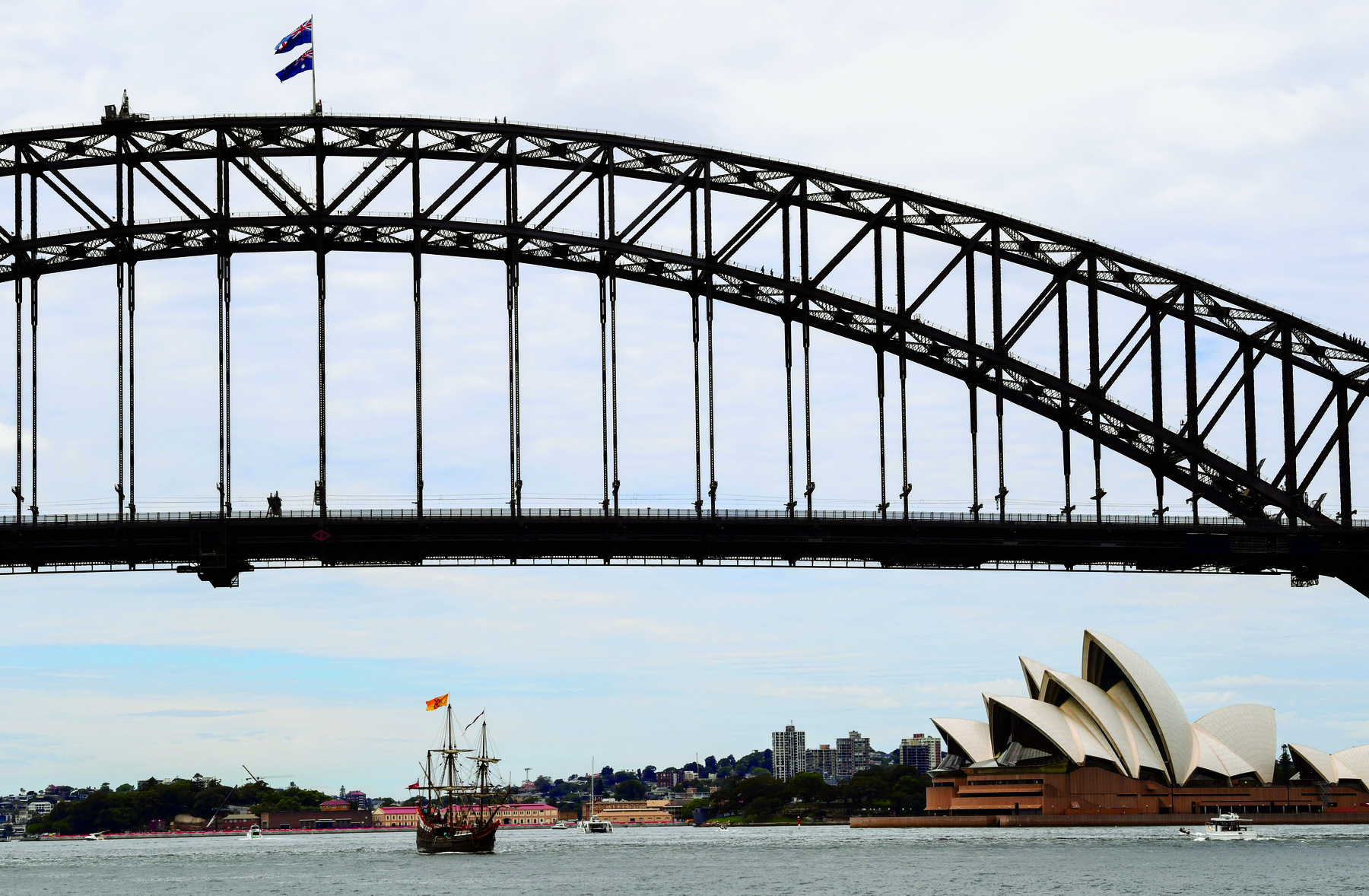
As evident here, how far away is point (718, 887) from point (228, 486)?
2400 cm

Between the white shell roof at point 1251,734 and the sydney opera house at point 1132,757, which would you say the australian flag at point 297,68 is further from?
the white shell roof at point 1251,734

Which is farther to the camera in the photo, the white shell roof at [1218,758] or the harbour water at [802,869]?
the white shell roof at [1218,758]

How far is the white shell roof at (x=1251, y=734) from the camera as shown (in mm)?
133625

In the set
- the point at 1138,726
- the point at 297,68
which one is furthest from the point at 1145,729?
the point at 297,68

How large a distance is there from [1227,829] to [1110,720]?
60.5 feet

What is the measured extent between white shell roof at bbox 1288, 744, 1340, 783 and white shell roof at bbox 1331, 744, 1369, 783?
85cm

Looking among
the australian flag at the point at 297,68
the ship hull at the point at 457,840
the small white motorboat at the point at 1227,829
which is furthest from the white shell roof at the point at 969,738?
the australian flag at the point at 297,68

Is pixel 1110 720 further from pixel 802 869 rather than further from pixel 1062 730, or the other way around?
pixel 802 869

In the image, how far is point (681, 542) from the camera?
69438 mm

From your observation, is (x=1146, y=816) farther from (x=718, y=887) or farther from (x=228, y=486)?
(x=228, y=486)

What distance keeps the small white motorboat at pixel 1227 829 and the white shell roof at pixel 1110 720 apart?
7.43 m

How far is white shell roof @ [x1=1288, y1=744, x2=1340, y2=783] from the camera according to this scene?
13425cm

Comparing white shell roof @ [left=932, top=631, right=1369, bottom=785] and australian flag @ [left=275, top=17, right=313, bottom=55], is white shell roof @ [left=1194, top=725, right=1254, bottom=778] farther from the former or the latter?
australian flag @ [left=275, top=17, right=313, bottom=55]

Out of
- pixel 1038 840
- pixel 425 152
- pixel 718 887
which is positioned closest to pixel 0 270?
pixel 425 152
